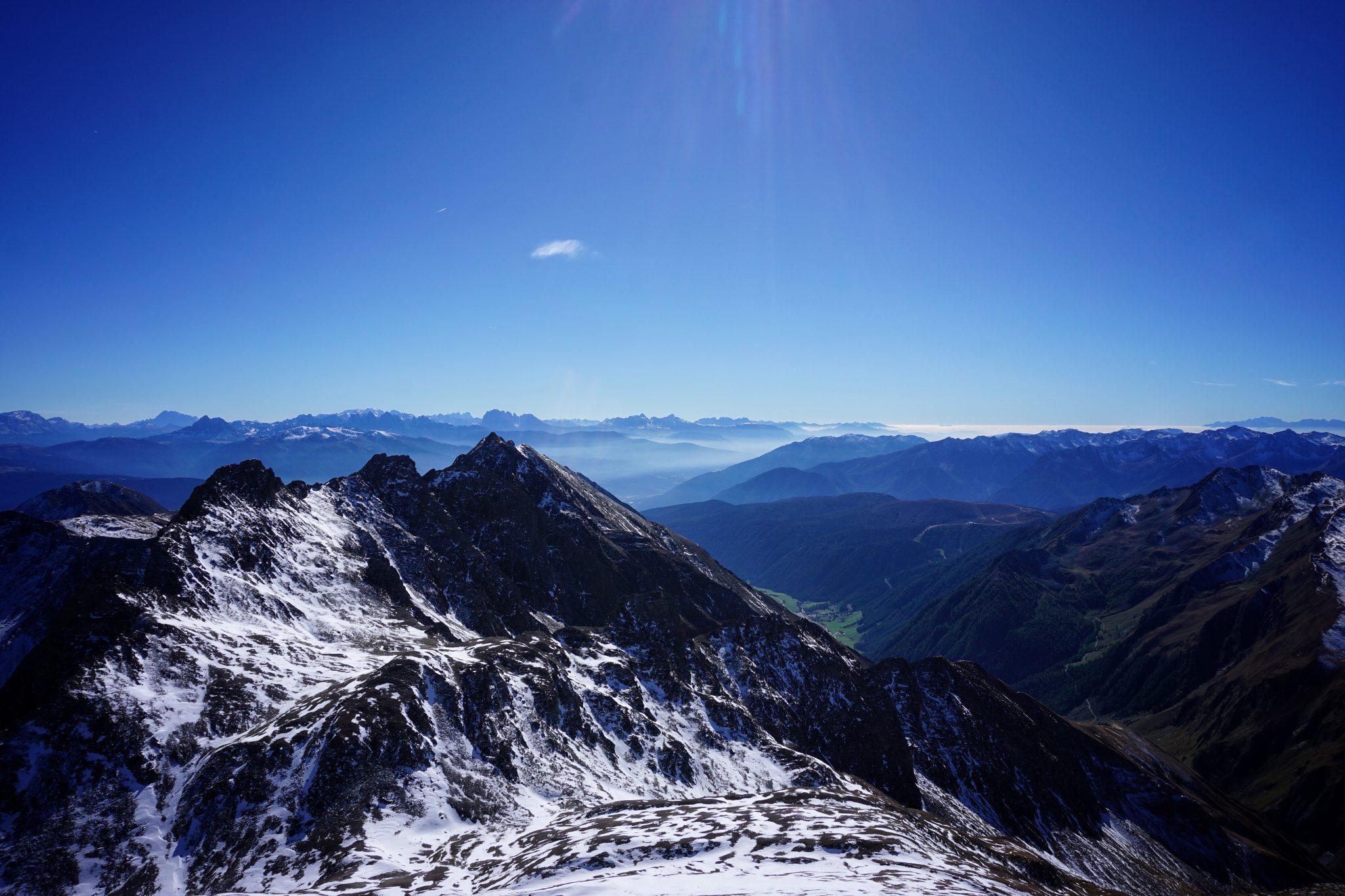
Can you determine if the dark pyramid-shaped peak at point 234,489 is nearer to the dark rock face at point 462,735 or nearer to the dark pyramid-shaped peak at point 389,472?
the dark rock face at point 462,735

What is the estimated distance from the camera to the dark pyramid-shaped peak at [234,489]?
3826 inches

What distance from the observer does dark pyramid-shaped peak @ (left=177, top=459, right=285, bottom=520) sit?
3826 inches

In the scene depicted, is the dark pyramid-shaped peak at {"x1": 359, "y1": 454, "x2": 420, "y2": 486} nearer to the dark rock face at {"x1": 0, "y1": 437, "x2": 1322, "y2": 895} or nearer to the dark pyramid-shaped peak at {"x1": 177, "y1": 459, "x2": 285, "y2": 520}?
the dark rock face at {"x1": 0, "y1": 437, "x2": 1322, "y2": 895}

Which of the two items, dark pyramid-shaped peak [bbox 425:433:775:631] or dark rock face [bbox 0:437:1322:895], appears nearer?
dark rock face [bbox 0:437:1322:895]

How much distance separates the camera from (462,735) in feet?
241

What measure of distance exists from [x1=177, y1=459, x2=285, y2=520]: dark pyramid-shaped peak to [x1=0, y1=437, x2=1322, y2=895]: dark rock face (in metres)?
0.50

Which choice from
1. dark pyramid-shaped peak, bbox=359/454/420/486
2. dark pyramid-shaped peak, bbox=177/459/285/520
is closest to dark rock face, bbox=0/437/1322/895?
dark pyramid-shaped peak, bbox=177/459/285/520

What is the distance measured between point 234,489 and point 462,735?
63.1 meters

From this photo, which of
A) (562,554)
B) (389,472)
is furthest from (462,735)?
(389,472)

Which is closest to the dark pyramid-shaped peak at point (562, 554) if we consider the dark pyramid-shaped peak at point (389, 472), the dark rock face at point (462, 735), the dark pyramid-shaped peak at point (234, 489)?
the dark rock face at point (462, 735)

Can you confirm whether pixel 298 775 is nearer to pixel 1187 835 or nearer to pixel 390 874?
pixel 390 874

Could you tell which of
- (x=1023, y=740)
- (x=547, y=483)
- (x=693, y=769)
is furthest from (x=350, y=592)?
(x=1023, y=740)

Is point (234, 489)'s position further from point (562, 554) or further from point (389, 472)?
point (562, 554)

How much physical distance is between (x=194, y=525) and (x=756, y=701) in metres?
94.8
